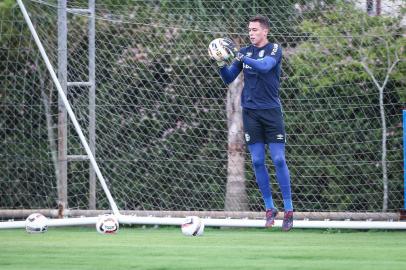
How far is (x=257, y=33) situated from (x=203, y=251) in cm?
259

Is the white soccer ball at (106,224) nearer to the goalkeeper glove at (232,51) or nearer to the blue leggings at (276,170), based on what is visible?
the blue leggings at (276,170)

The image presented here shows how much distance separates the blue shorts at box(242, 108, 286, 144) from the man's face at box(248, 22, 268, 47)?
57 centimetres

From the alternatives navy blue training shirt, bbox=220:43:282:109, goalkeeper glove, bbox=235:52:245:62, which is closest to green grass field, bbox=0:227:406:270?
navy blue training shirt, bbox=220:43:282:109

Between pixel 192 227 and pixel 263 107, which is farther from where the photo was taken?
pixel 263 107

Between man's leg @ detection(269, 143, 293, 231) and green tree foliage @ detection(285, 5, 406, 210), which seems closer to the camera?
man's leg @ detection(269, 143, 293, 231)

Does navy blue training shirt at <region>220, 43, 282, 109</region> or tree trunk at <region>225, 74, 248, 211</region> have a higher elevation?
navy blue training shirt at <region>220, 43, 282, 109</region>

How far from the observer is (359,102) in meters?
10.3

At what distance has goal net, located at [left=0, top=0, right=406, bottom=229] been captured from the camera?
33.7 feet

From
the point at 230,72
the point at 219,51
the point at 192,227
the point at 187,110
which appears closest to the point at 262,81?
the point at 230,72

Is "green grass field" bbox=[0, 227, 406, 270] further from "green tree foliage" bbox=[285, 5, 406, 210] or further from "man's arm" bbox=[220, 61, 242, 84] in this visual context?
"man's arm" bbox=[220, 61, 242, 84]

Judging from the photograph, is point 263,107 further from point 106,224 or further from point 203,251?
point 203,251

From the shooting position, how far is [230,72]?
29.9 ft

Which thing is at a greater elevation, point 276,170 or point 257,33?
point 257,33

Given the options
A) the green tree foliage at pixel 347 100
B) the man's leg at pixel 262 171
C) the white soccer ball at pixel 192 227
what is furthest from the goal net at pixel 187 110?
the white soccer ball at pixel 192 227
